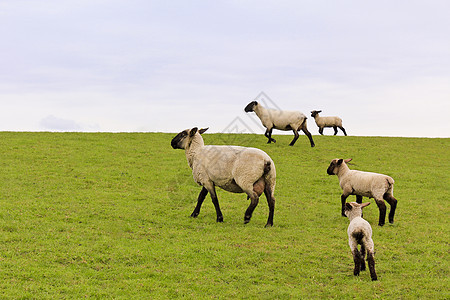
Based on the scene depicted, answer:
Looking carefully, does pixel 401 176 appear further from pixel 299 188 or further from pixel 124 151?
pixel 124 151

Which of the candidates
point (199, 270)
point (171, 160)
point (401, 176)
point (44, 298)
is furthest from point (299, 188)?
point (44, 298)

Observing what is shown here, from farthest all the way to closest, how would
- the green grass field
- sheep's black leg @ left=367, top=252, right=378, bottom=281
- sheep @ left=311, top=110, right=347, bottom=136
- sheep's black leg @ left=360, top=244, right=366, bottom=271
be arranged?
1. sheep @ left=311, top=110, right=347, bottom=136
2. sheep's black leg @ left=360, top=244, right=366, bottom=271
3. sheep's black leg @ left=367, top=252, right=378, bottom=281
4. the green grass field

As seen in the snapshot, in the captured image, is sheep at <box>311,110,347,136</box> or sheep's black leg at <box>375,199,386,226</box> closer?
sheep's black leg at <box>375,199,386,226</box>

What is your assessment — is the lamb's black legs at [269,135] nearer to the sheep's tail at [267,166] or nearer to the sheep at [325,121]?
the sheep at [325,121]

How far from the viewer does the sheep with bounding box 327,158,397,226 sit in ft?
45.8

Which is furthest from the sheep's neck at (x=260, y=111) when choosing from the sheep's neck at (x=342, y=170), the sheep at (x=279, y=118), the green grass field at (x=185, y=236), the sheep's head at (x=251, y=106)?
the sheep's neck at (x=342, y=170)

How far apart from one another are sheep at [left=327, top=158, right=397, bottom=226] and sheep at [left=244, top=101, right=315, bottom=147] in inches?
521

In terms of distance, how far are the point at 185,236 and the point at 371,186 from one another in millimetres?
6296

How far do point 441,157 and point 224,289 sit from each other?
2524 cm

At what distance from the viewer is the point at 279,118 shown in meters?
28.5

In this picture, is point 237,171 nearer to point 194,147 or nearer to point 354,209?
point 194,147

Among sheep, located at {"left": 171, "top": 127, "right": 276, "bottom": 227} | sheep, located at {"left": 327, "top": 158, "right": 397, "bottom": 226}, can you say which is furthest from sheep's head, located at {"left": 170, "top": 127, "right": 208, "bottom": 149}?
sheep, located at {"left": 327, "top": 158, "right": 397, "bottom": 226}

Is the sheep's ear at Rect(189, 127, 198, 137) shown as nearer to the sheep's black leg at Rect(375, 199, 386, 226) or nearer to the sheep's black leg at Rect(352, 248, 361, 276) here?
the sheep's black leg at Rect(375, 199, 386, 226)

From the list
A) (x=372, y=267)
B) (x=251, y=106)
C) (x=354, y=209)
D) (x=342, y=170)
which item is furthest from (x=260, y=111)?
(x=372, y=267)
